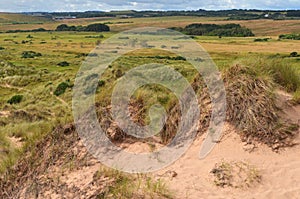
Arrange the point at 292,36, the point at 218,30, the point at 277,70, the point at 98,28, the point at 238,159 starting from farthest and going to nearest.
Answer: the point at 98,28 < the point at 218,30 < the point at 292,36 < the point at 277,70 < the point at 238,159

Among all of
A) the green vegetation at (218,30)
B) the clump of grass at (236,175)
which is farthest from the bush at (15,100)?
the green vegetation at (218,30)

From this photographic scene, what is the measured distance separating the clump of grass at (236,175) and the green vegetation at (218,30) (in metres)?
91.6

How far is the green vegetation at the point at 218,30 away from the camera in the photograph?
98.2 metres

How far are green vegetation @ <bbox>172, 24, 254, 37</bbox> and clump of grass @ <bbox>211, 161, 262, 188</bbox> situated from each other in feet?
301

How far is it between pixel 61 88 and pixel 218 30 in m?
78.3

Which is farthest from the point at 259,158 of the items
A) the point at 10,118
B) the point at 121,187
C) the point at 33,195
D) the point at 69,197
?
the point at 10,118

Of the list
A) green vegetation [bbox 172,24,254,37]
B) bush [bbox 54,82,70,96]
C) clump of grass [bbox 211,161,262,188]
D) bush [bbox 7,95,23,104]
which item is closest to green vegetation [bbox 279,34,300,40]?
green vegetation [bbox 172,24,254,37]

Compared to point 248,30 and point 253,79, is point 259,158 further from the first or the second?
point 248,30

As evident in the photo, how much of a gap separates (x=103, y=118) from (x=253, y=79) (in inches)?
129

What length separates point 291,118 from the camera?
7.73m

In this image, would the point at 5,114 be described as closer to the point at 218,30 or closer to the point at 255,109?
the point at 255,109

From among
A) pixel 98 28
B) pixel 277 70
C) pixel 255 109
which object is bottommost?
pixel 98 28

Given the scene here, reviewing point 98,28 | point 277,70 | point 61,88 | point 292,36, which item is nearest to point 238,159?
point 277,70

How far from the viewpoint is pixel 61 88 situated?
1187 inches
